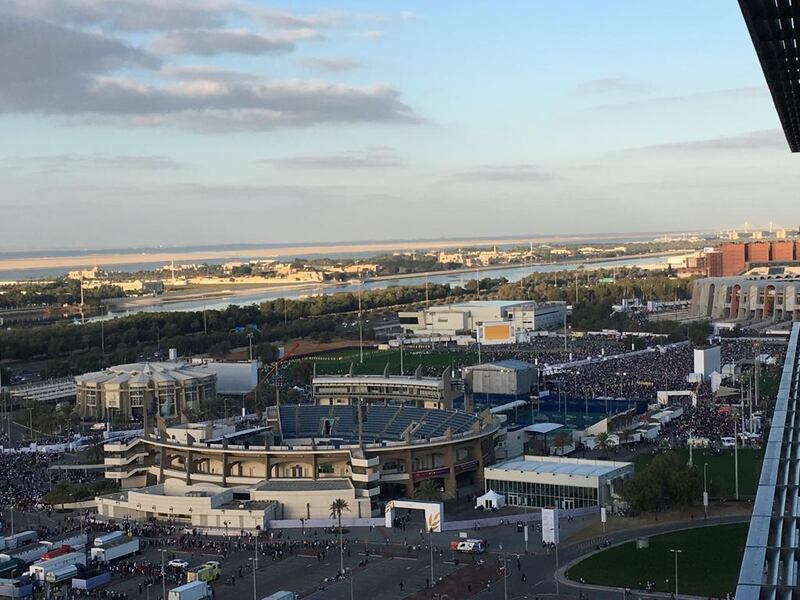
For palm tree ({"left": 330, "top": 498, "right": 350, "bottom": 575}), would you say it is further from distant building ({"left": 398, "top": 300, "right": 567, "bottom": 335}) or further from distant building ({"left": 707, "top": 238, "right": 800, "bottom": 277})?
distant building ({"left": 707, "top": 238, "right": 800, "bottom": 277})

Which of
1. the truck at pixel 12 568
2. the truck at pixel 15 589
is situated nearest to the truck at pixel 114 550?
the truck at pixel 12 568

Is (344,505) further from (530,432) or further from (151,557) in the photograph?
(530,432)

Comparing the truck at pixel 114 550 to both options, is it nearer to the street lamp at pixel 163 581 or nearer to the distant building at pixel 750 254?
the street lamp at pixel 163 581

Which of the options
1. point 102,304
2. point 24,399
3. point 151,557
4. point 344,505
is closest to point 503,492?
point 344,505

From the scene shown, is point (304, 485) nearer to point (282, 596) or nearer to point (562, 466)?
point (562, 466)

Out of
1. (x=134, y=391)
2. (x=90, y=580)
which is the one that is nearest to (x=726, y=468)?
(x=90, y=580)

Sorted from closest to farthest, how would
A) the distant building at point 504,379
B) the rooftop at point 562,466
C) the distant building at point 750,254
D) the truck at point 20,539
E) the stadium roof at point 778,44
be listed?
the stadium roof at point 778,44 → the truck at point 20,539 → the rooftop at point 562,466 → the distant building at point 504,379 → the distant building at point 750,254

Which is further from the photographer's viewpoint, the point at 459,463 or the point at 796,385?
the point at 459,463
